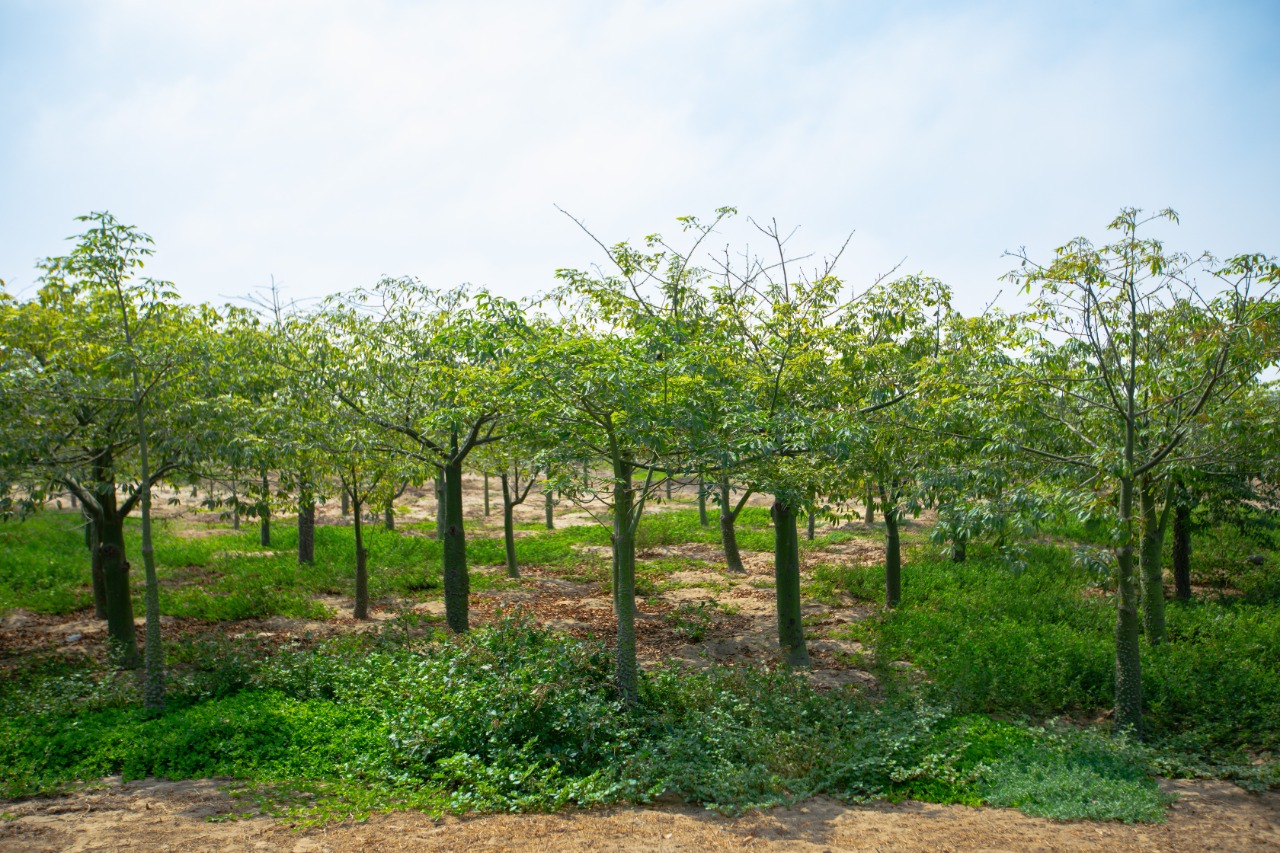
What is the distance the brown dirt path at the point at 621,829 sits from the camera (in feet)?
18.8

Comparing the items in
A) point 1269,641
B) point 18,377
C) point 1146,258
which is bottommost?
point 1269,641

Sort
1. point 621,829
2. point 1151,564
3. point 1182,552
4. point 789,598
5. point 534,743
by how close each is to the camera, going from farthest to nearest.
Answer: point 1182,552 → point 789,598 → point 1151,564 → point 534,743 → point 621,829

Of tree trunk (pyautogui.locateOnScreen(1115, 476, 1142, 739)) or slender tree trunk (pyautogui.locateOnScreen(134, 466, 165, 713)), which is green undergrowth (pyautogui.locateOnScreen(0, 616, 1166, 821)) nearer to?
slender tree trunk (pyautogui.locateOnScreen(134, 466, 165, 713))

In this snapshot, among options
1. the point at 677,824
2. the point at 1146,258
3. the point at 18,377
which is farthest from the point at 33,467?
the point at 1146,258

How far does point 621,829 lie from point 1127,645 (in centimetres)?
626

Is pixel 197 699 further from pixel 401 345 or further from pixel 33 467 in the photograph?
pixel 401 345

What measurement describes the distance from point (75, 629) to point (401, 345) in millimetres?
7596

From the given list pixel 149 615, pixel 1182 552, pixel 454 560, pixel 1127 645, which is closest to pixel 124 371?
pixel 149 615

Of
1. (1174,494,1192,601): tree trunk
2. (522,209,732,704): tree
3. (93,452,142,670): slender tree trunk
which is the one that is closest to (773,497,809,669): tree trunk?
(522,209,732,704): tree

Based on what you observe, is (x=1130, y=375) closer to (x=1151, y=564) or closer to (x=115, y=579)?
(x=1151, y=564)

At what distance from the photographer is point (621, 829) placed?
604 cm

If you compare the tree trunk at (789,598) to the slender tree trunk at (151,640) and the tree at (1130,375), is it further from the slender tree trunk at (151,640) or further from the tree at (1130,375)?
the slender tree trunk at (151,640)

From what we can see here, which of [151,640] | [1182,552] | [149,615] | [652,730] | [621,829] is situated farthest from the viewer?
[1182,552]

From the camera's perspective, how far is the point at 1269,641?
11.4 metres
